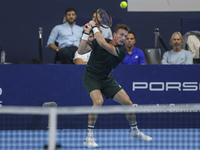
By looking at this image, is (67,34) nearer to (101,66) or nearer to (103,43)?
(101,66)

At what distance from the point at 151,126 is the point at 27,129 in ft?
6.47

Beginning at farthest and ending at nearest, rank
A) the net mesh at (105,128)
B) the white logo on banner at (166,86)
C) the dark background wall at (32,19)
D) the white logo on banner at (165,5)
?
the white logo on banner at (165,5)
the dark background wall at (32,19)
the white logo on banner at (166,86)
the net mesh at (105,128)

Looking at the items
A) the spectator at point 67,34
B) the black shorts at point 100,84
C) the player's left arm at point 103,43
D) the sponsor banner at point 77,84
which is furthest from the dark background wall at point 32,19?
the player's left arm at point 103,43

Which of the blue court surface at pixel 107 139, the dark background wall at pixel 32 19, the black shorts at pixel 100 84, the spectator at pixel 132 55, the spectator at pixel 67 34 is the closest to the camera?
the blue court surface at pixel 107 139

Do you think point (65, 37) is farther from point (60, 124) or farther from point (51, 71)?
point (60, 124)

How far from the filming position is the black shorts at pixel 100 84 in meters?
5.12

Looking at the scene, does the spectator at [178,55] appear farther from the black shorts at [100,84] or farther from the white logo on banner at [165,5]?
the white logo on banner at [165,5]

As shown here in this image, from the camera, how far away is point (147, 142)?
5406 millimetres

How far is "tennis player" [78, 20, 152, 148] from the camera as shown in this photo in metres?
4.97

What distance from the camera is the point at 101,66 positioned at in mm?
5156

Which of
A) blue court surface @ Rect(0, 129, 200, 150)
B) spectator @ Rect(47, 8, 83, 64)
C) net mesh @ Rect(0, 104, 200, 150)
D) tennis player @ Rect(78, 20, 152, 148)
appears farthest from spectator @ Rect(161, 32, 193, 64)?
tennis player @ Rect(78, 20, 152, 148)

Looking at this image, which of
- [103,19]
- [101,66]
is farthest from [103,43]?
[103,19]

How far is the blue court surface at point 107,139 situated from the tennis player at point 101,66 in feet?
0.71

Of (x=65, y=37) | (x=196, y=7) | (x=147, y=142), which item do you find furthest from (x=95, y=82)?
(x=196, y=7)
